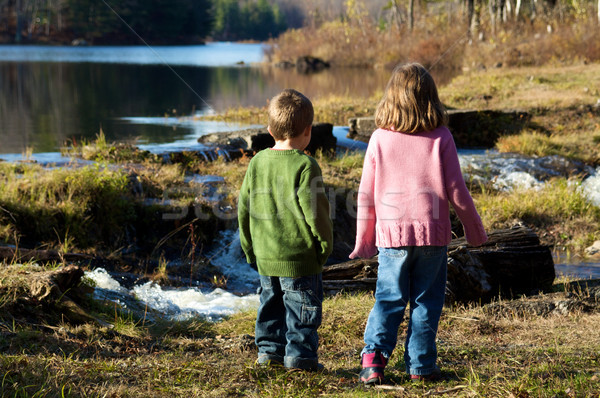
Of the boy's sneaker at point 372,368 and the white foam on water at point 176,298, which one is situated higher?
the boy's sneaker at point 372,368

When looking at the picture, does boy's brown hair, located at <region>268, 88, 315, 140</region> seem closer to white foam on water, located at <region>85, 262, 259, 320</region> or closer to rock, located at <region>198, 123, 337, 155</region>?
white foam on water, located at <region>85, 262, 259, 320</region>

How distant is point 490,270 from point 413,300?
89.9 inches

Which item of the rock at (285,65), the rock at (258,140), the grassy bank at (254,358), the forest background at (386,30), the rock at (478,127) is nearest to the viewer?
the grassy bank at (254,358)

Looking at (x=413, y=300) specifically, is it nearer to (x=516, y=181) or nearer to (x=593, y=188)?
(x=516, y=181)

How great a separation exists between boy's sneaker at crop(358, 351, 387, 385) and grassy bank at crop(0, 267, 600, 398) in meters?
0.06

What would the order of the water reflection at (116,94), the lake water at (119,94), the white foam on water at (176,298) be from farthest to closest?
the water reflection at (116,94) < the lake water at (119,94) < the white foam on water at (176,298)

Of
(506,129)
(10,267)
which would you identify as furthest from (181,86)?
(10,267)

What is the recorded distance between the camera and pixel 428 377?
3330 mm

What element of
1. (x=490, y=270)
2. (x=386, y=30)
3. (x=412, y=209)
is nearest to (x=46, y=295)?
(x=412, y=209)

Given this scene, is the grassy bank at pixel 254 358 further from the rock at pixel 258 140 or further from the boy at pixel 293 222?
the rock at pixel 258 140

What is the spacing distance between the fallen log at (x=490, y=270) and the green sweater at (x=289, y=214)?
2079mm

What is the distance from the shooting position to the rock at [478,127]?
14031mm

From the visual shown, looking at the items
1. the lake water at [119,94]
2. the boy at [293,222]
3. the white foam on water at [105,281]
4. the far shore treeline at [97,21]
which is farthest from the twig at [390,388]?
the far shore treeline at [97,21]

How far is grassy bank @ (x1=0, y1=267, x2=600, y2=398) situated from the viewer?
3.11m
